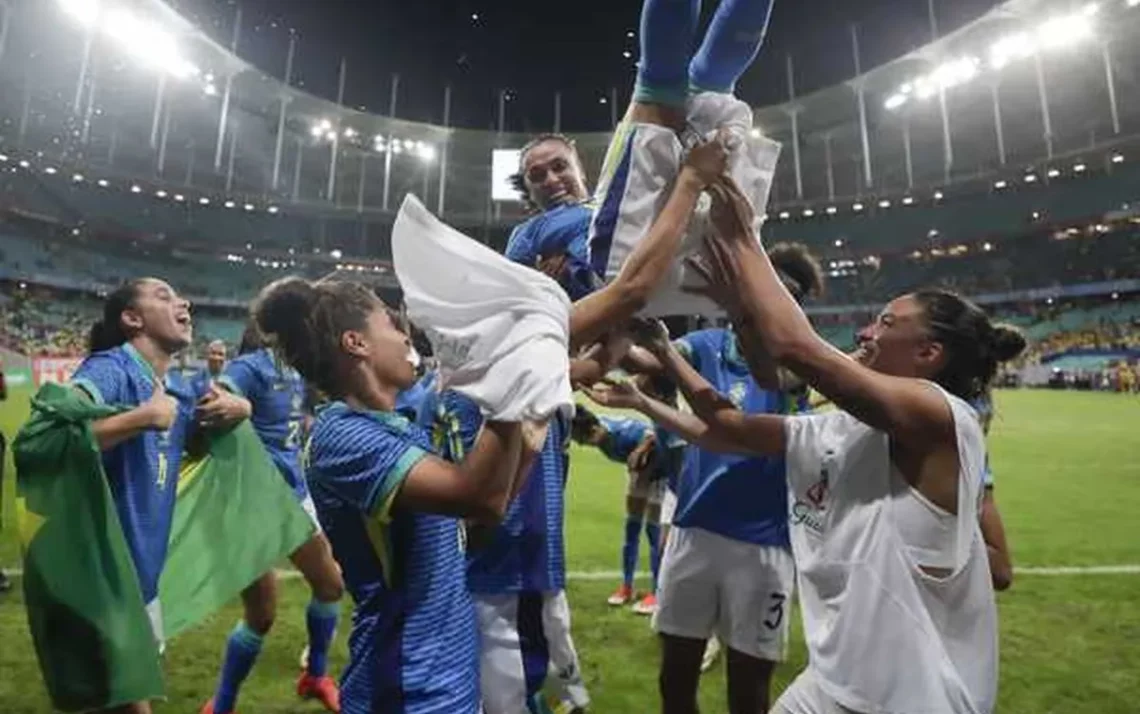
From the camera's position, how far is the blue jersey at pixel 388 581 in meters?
1.95

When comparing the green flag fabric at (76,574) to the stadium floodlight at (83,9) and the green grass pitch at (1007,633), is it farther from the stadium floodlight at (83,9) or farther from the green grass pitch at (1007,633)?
the stadium floodlight at (83,9)

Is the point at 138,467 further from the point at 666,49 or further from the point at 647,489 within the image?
the point at 647,489

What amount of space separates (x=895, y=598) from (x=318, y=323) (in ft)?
5.83

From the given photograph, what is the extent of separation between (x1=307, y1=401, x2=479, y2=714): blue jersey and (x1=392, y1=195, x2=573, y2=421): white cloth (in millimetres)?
405

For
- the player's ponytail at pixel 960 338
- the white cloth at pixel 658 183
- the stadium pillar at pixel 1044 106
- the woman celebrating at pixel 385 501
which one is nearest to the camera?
the woman celebrating at pixel 385 501

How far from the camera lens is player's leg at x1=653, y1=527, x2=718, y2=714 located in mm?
3562

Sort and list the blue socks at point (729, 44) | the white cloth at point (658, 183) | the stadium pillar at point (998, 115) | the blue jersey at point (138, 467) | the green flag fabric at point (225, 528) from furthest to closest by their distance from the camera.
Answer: the stadium pillar at point (998, 115)
the green flag fabric at point (225, 528)
the blue jersey at point (138, 467)
the blue socks at point (729, 44)
the white cloth at point (658, 183)

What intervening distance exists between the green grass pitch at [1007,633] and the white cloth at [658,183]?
3.29 metres

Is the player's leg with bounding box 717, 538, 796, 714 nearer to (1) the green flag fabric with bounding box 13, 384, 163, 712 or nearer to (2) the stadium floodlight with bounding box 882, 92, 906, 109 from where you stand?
(1) the green flag fabric with bounding box 13, 384, 163, 712

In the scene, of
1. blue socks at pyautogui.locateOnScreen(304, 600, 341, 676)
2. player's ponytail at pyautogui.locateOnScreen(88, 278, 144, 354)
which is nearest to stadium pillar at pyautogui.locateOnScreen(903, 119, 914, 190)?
blue socks at pyautogui.locateOnScreen(304, 600, 341, 676)

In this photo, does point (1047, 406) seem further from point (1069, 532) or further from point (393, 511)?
point (393, 511)

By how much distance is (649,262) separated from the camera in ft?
6.89

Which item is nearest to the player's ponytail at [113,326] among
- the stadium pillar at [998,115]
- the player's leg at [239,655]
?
the player's leg at [239,655]

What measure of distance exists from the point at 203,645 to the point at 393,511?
4843 mm
